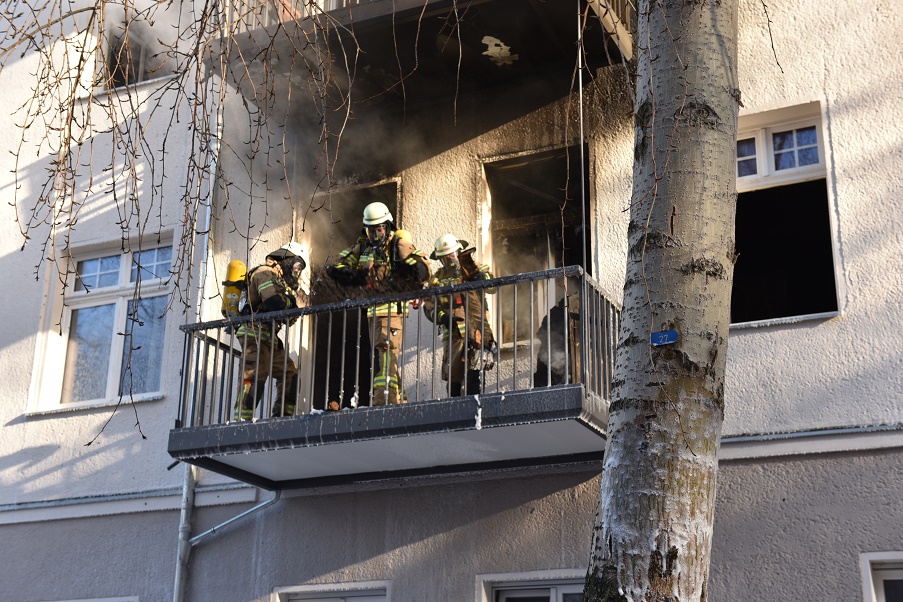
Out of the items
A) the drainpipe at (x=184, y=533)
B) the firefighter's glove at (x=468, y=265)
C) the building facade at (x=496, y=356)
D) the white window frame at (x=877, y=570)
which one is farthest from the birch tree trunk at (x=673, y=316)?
the drainpipe at (x=184, y=533)

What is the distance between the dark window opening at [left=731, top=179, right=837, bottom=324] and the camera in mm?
8734

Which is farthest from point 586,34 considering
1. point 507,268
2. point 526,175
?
point 507,268

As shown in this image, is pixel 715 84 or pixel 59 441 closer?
pixel 715 84

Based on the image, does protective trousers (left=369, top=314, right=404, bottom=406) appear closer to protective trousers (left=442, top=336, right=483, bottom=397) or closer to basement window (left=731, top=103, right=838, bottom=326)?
protective trousers (left=442, top=336, right=483, bottom=397)

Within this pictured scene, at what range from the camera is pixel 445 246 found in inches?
361

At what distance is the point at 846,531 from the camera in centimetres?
755

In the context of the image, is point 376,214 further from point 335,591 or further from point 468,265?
point 335,591

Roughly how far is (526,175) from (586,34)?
56.7 inches

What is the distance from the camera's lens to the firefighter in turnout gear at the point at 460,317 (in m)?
8.65

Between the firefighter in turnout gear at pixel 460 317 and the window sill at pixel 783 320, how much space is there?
185 centimetres

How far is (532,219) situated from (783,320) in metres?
2.73

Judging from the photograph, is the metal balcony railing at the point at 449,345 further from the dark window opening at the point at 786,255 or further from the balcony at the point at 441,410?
the dark window opening at the point at 786,255

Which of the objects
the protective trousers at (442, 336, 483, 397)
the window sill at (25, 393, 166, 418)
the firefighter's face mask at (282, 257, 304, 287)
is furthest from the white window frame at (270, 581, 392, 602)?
the firefighter's face mask at (282, 257, 304, 287)

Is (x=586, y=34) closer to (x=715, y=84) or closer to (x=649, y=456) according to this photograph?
(x=715, y=84)
